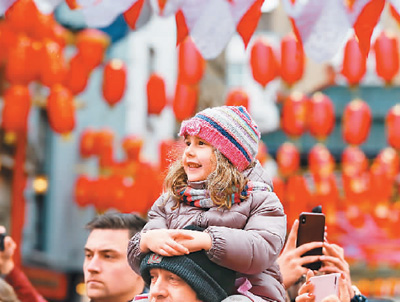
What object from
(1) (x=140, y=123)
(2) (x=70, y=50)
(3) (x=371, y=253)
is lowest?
(3) (x=371, y=253)

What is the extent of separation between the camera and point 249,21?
4008 millimetres

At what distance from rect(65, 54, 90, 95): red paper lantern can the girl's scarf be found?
9.93 m

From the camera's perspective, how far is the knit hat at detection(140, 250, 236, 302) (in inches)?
104

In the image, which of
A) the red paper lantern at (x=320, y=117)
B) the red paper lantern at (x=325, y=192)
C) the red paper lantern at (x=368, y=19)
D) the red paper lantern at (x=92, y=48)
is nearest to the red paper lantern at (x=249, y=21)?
the red paper lantern at (x=368, y=19)

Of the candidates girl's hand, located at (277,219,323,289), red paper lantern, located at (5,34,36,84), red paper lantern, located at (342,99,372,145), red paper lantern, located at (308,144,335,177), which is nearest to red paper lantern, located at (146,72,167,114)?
red paper lantern, located at (5,34,36,84)

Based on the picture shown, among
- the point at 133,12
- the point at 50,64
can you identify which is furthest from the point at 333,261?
the point at 50,64

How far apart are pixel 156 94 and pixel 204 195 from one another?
34.3 ft

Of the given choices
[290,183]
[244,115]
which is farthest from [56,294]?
[244,115]

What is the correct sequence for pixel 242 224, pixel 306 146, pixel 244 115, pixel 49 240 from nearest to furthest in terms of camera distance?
pixel 242 224, pixel 244 115, pixel 49 240, pixel 306 146

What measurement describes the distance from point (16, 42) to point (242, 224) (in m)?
9.11

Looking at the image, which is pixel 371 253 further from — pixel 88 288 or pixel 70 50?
pixel 88 288

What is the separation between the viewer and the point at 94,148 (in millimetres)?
17516

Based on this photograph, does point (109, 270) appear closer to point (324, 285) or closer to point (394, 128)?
point (324, 285)

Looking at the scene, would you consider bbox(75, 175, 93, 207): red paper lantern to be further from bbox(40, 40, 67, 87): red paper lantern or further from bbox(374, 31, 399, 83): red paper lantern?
bbox(374, 31, 399, 83): red paper lantern
